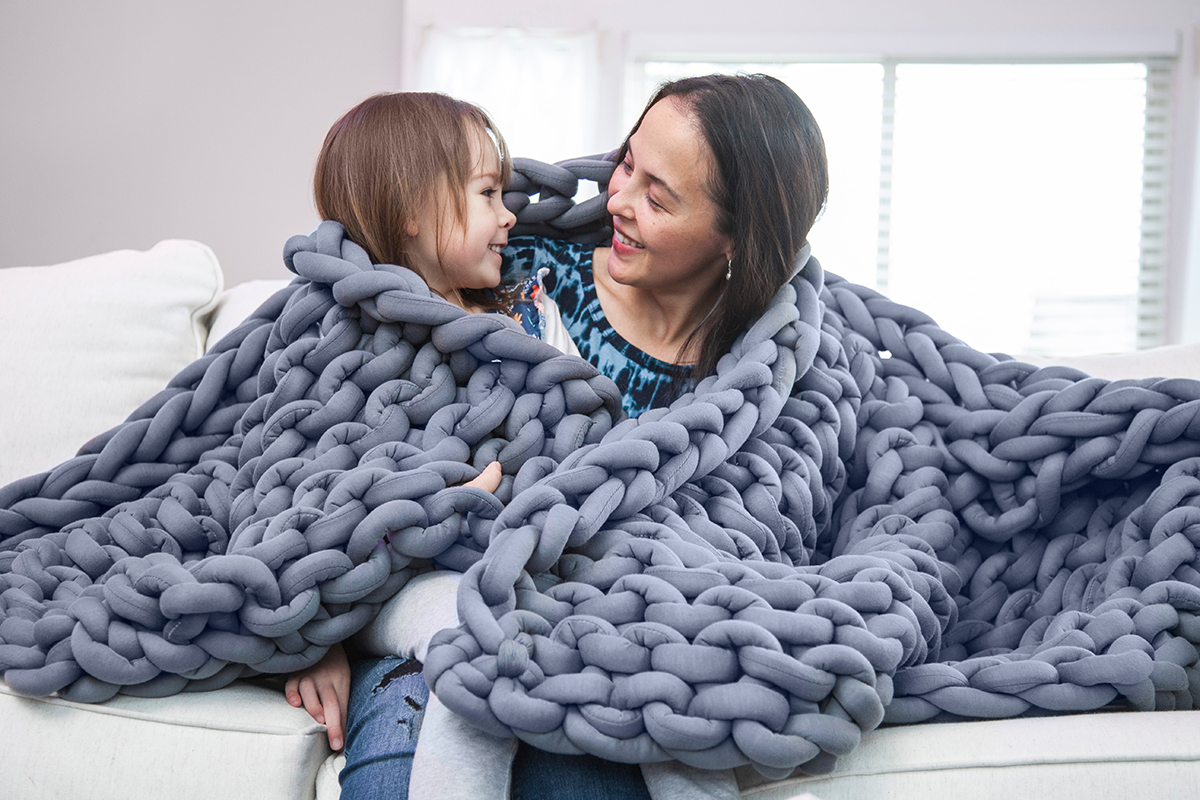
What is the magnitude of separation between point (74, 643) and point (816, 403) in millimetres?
769

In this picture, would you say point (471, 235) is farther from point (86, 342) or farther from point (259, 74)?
point (259, 74)

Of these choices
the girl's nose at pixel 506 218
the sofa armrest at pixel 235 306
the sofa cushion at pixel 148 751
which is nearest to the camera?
the sofa cushion at pixel 148 751

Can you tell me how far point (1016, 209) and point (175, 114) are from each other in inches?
110

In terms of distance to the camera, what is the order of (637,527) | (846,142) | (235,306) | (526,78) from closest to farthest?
(637,527), (235,306), (526,78), (846,142)

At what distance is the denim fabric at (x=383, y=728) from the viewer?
773 mm

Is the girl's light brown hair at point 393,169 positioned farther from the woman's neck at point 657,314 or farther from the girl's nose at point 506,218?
the woman's neck at point 657,314

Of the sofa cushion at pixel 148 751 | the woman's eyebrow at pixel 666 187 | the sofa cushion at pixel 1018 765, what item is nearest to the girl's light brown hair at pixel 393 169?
the woman's eyebrow at pixel 666 187

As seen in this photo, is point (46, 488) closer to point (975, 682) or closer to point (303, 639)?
point (303, 639)

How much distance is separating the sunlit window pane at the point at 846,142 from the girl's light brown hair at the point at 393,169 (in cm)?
216

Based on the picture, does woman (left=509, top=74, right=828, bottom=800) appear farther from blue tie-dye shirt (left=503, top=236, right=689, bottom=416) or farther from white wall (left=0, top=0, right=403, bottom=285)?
white wall (left=0, top=0, right=403, bottom=285)

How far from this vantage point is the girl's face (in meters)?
1.18

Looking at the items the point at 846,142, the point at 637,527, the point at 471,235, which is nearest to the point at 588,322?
the point at 471,235

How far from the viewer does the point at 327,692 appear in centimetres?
91

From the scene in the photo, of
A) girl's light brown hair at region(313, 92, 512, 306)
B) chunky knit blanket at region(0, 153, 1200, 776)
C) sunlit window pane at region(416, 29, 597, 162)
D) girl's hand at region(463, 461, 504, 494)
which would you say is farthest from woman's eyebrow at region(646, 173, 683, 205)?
sunlit window pane at region(416, 29, 597, 162)
